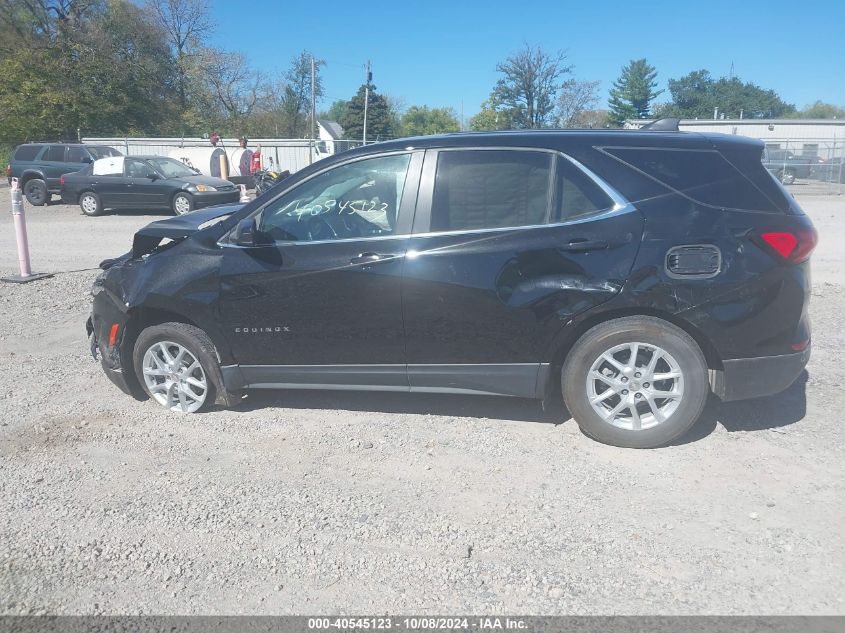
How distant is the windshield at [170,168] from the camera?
18.7m

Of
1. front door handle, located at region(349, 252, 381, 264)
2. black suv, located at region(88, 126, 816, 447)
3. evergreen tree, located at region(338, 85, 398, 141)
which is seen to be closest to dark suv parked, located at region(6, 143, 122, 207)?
black suv, located at region(88, 126, 816, 447)

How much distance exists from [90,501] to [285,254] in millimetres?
1818

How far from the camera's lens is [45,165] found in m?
21.7

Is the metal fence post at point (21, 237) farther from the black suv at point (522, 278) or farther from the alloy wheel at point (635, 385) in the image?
the alloy wheel at point (635, 385)

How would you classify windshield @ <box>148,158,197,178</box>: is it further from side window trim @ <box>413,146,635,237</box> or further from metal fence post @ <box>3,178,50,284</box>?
side window trim @ <box>413,146,635,237</box>

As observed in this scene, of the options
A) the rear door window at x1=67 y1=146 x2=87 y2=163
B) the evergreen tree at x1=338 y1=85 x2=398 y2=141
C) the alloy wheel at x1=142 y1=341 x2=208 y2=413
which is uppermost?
the evergreen tree at x1=338 y1=85 x2=398 y2=141

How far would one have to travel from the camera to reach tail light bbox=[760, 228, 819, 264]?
3.99 metres

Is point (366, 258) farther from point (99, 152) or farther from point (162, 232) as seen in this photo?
point (99, 152)

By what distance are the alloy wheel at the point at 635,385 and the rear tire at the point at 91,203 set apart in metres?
17.9

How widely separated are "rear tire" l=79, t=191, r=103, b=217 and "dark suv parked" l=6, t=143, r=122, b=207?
3.25 meters

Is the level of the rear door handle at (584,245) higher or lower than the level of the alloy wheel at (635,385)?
higher

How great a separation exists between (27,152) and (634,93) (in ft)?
184

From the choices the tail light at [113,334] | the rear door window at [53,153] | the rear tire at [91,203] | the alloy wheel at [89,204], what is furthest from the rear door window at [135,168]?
the tail light at [113,334]

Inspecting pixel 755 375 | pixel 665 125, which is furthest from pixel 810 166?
pixel 755 375
